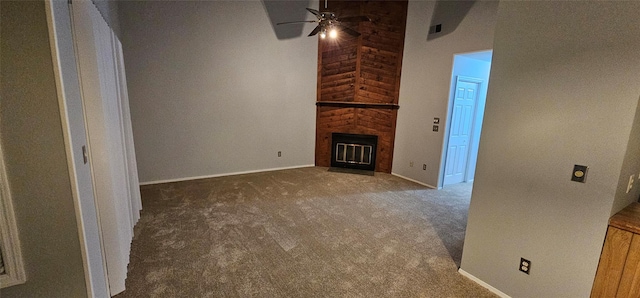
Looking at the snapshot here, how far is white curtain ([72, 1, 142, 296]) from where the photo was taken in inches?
68.9

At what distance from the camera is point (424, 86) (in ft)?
15.6

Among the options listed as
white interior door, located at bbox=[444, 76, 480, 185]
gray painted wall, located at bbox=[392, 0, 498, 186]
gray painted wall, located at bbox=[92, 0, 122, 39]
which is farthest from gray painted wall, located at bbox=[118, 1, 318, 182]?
white interior door, located at bbox=[444, 76, 480, 185]

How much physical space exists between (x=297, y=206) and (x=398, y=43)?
139 inches

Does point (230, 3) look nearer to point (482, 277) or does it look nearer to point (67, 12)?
point (67, 12)

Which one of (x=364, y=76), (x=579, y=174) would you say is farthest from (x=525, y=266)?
(x=364, y=76)

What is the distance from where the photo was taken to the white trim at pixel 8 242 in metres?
1.16

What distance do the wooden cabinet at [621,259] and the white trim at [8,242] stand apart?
3140mm

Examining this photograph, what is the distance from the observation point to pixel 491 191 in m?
2.15

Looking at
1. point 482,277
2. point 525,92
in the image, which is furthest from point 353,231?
point 525,92

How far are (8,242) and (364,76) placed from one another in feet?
16.3

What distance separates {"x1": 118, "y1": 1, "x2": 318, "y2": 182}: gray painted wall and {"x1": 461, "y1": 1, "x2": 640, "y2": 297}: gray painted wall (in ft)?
12.8

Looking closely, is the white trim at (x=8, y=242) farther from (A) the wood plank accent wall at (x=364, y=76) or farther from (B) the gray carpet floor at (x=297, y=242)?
(A) the wood plank accent wall at (x=364, y=76)

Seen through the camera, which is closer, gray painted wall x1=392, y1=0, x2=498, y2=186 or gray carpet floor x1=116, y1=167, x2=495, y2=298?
gray carpet floor x1=116, y1=167, x2=495, y2=298

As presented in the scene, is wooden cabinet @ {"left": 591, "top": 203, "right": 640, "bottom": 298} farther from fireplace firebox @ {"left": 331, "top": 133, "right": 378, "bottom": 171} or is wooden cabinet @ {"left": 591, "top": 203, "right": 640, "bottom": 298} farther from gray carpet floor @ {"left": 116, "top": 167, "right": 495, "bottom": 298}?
fireplace firebox @ {"left": 331, "top": 133, "right": 378, "bottom": 171}
